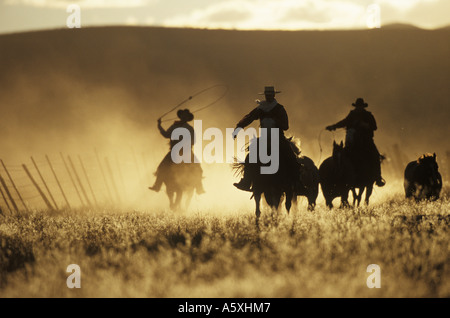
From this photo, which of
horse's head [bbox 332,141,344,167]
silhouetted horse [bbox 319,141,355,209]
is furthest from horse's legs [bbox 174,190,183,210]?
horse's head [bbox 332,141,344,167]

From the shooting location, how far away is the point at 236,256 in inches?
368

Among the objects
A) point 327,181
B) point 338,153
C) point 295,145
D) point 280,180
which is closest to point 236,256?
point 280,180

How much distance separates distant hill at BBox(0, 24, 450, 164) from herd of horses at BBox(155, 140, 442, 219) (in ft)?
105

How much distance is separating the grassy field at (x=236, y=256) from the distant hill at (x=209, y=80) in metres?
37.8

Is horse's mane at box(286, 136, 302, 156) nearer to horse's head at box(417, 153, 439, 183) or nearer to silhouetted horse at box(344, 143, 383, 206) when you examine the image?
silhouetted horse at box(344, 143, 383, 206)

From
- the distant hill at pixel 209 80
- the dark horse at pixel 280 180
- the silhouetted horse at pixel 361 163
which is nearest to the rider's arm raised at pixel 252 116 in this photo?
the dark horse at pixel 280 180

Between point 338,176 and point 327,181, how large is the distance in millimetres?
365

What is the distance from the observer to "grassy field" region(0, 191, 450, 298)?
7.95 metres

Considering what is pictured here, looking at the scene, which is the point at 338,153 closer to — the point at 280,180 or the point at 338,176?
the point at 338,176

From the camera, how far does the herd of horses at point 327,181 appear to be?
533 inches

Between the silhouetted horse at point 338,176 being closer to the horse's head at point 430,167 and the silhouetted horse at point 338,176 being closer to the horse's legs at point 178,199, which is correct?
the horse's head at point 430,167

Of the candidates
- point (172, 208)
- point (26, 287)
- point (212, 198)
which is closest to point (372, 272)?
point (26, 287)

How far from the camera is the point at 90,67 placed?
66125mm
